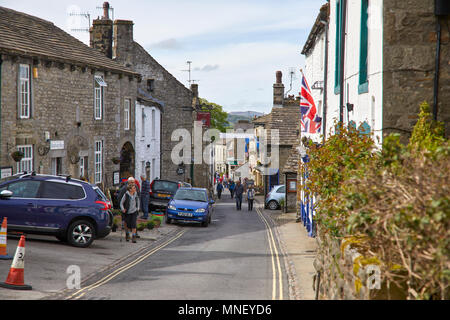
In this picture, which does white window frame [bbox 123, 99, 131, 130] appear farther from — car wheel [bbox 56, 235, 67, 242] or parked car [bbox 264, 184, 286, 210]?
car wheel [bbox 56, 235, 67, 242]

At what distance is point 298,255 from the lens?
16.5 meters

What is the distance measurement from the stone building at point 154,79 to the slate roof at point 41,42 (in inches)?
415

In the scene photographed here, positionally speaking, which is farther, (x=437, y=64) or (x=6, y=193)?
(x=6, y=193)

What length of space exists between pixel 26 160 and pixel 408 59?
580 inches

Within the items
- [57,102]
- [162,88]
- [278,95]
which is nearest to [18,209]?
[57,102]

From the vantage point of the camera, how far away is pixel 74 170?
25344 mm

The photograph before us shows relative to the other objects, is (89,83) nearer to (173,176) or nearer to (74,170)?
(74,170)

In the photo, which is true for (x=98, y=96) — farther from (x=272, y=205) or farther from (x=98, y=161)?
(x=272, y=205)

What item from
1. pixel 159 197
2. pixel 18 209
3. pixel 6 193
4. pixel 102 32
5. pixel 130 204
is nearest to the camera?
pixel 6 193

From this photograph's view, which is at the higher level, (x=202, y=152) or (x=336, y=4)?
(x=336, y=4)

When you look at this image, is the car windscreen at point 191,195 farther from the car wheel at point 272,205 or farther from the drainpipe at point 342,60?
the car wheel at point 272,205

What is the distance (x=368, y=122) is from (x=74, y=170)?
15881 mm

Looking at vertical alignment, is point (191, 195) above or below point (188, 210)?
above

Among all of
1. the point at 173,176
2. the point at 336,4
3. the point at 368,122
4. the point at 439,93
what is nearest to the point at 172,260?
the point at 368,122
